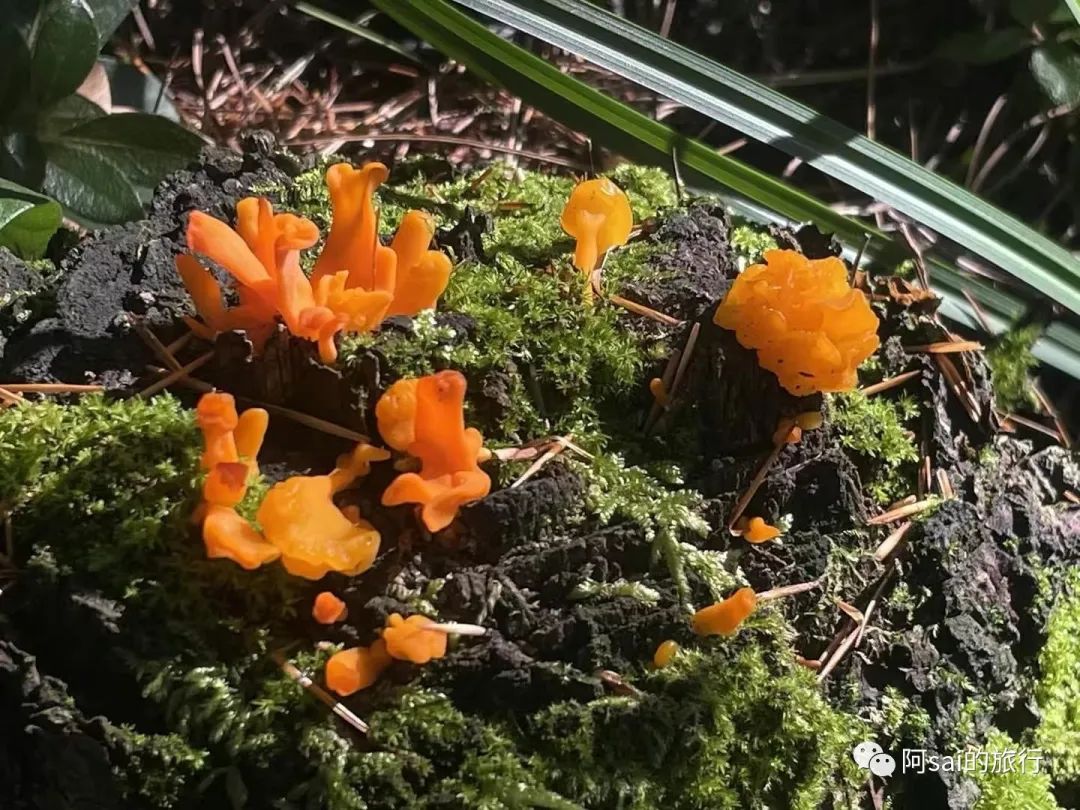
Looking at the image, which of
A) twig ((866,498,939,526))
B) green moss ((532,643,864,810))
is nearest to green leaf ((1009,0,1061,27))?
twig ((866,498,939,526))

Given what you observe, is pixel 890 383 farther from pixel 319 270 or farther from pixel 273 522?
pixel 273 522

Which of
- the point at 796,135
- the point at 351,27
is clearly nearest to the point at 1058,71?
the point at 796,135

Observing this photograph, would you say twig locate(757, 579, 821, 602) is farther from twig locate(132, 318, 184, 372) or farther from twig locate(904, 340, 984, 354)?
twig locate(132, 318, 184, 372)

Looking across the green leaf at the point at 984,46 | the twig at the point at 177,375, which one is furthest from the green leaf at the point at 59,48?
the green leaf at the point at 984,46

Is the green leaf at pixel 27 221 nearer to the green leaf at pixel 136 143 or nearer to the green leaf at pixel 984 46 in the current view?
the green leaf at pixel 136 143

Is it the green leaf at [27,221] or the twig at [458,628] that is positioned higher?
the green leaf at [27,221]

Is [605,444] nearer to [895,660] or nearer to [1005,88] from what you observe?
[895,660]

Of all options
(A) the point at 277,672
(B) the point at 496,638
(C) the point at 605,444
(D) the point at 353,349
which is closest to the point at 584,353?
(C) the point at 605,444
